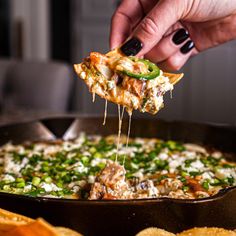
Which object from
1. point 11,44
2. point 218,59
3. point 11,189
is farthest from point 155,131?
point 11,44

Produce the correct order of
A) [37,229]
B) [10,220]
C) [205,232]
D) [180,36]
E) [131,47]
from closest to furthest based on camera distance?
[37,229] < [10,220] < [205,232] < [131,47] < [180,36]

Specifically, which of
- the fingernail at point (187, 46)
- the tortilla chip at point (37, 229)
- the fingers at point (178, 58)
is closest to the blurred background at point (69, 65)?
the fingers at point (178, 58)

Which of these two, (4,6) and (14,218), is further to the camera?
(4,6)

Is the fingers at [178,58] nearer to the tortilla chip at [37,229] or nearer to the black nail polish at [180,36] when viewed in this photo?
the black nail polish at [180,36]

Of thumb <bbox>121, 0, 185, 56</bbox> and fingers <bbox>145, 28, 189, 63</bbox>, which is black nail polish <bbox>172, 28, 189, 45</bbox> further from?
thumb <bbox>121, 0, 185, 56</bbox>

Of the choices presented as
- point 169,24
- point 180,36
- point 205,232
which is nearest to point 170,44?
point 180,36

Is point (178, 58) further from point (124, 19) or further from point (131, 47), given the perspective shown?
point (131, 47)

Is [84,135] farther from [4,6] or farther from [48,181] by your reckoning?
[4,6]
